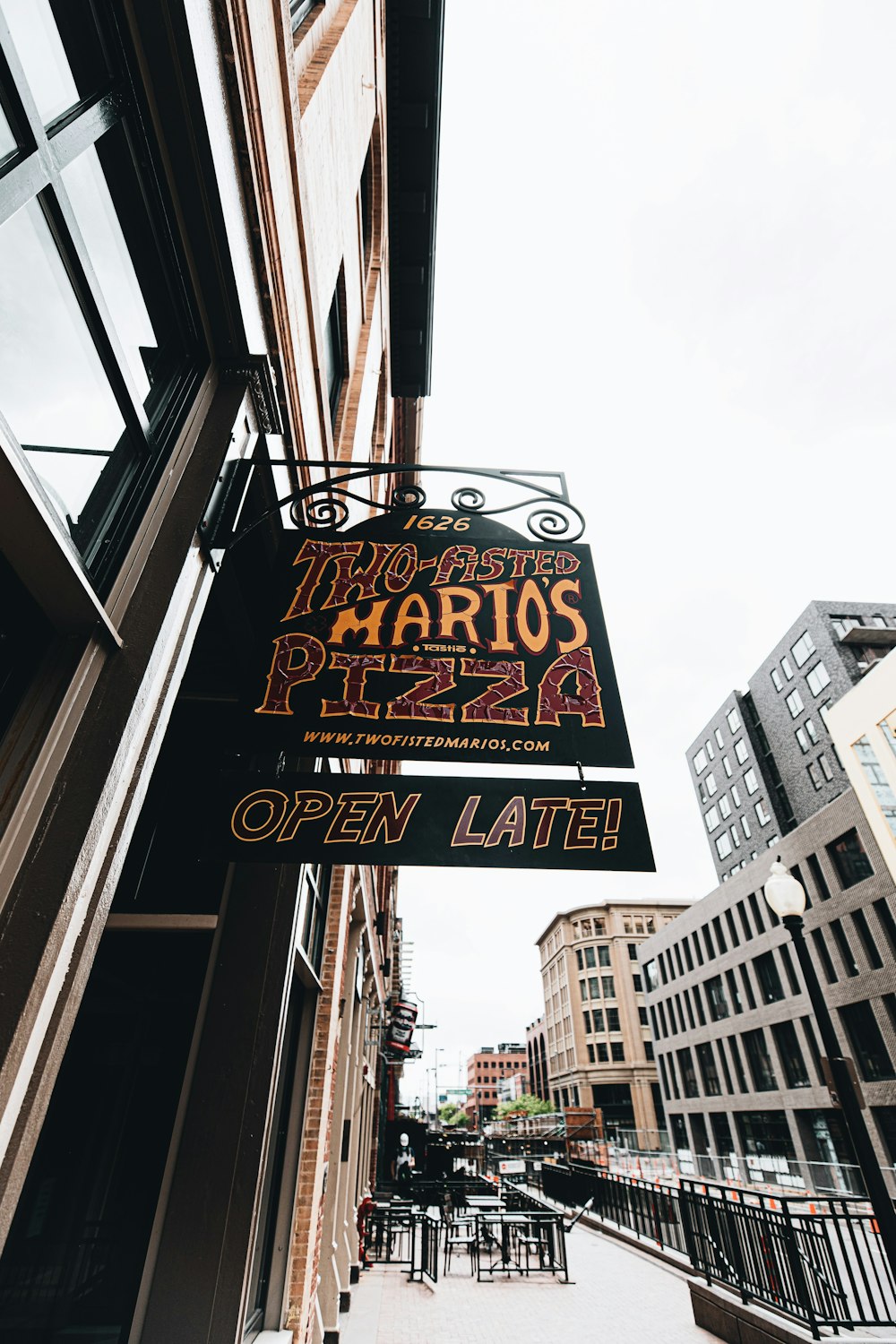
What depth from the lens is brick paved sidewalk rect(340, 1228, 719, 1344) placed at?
26.4ft

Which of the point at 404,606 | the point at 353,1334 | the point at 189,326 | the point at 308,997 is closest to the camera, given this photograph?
the point at 189,326

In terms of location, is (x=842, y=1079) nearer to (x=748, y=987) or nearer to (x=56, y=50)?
(x=56, y=50)

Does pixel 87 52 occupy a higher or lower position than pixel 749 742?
lower

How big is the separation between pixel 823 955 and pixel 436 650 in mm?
40685

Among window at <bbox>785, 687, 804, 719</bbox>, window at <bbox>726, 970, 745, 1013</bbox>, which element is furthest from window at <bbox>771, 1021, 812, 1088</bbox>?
window at <bbox>785, 687, 804, 719</bbox>

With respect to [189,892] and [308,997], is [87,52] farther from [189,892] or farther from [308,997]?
[308,997]

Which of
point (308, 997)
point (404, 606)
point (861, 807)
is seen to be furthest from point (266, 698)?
point (861, 807)

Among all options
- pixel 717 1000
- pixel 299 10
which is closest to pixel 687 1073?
pixel 717 1000

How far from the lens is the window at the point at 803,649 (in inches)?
1918

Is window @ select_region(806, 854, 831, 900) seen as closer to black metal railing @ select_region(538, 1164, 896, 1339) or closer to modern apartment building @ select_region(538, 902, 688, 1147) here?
black metal railing @ select_region(538, 1164, 896, 1339)

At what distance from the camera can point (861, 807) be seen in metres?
32.3

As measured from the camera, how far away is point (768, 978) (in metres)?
41.6

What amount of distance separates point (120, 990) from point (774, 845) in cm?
4892

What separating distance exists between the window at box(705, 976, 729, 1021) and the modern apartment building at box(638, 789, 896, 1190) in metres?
0.08
